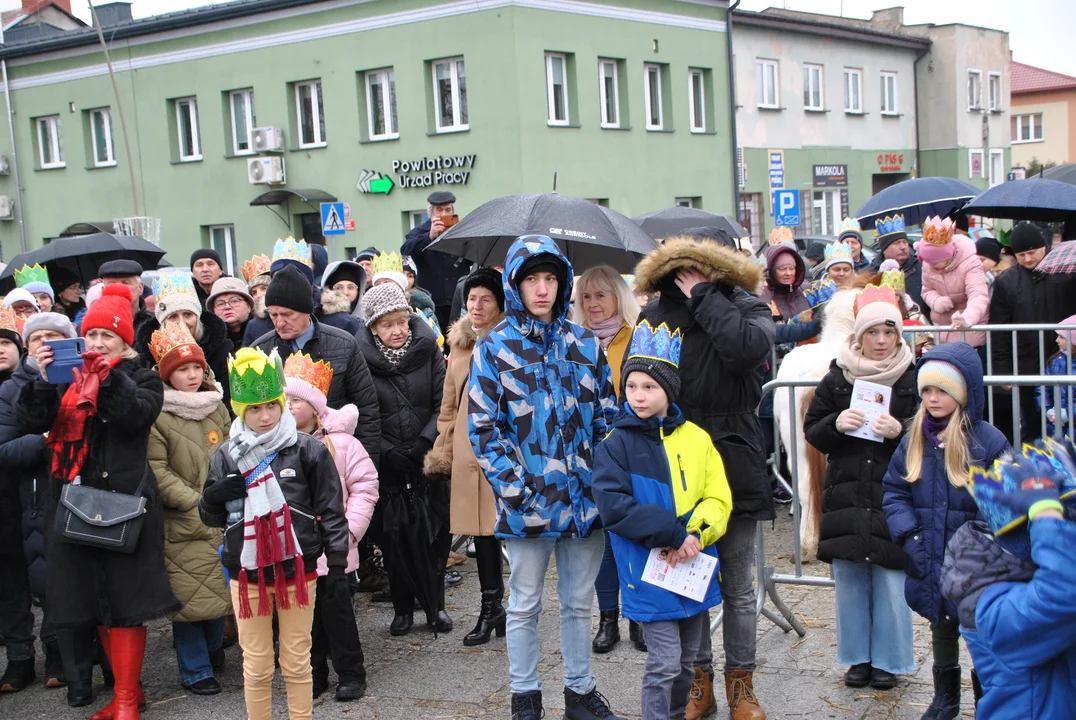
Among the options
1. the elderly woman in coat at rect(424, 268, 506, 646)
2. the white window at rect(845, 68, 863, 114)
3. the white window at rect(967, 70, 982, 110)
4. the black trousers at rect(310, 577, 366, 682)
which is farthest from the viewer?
the white window at rect(967, 70, 982, 110)

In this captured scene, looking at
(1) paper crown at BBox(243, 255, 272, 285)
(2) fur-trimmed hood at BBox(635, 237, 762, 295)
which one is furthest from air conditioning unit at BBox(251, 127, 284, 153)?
(2) fur-trimmed hood at BBox(635, 237, 762, 295)

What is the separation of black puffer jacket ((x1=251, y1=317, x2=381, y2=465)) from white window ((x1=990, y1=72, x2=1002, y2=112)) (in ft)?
141

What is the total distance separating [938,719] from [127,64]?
105 feet

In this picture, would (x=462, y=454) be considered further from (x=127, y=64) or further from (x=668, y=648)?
(x=127, y=64)

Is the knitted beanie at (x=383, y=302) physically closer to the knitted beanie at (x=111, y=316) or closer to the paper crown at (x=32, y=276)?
the knitted beanie at (x=111, y=316)

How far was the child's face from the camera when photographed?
4766 millimetres

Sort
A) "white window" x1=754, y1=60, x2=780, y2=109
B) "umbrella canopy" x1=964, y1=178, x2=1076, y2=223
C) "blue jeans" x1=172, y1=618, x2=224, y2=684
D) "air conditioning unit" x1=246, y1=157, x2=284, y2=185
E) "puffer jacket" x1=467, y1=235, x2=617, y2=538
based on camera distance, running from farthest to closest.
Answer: "white window" x1=754, y1=60, x2=780, y2=109 < "air conditioning unit" x1=246, y1=157, x2=284, y2=185 < "umbrella canopy" x1=964, y1=178, x2=1076, y2=223 < "blue jeans" x1=172, y1=618, x2=224, y2=684 < "puffer jacket" x1=467, y1=235, x2=617, y2=538

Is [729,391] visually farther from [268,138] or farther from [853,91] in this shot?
[853,91]

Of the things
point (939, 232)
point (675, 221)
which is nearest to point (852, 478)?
point (939, 232)

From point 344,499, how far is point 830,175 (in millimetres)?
32948

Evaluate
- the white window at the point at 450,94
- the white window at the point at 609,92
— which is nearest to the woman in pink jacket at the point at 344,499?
the white window at the point at 450,94

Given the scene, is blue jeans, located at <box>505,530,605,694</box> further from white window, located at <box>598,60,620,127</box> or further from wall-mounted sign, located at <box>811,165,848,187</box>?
wall-mounted sign, located at <box>811,165,848,187</box>

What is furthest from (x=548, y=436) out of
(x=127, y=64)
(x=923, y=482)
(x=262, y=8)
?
(x=127, y=64)

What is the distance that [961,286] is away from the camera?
10164 millimetres
